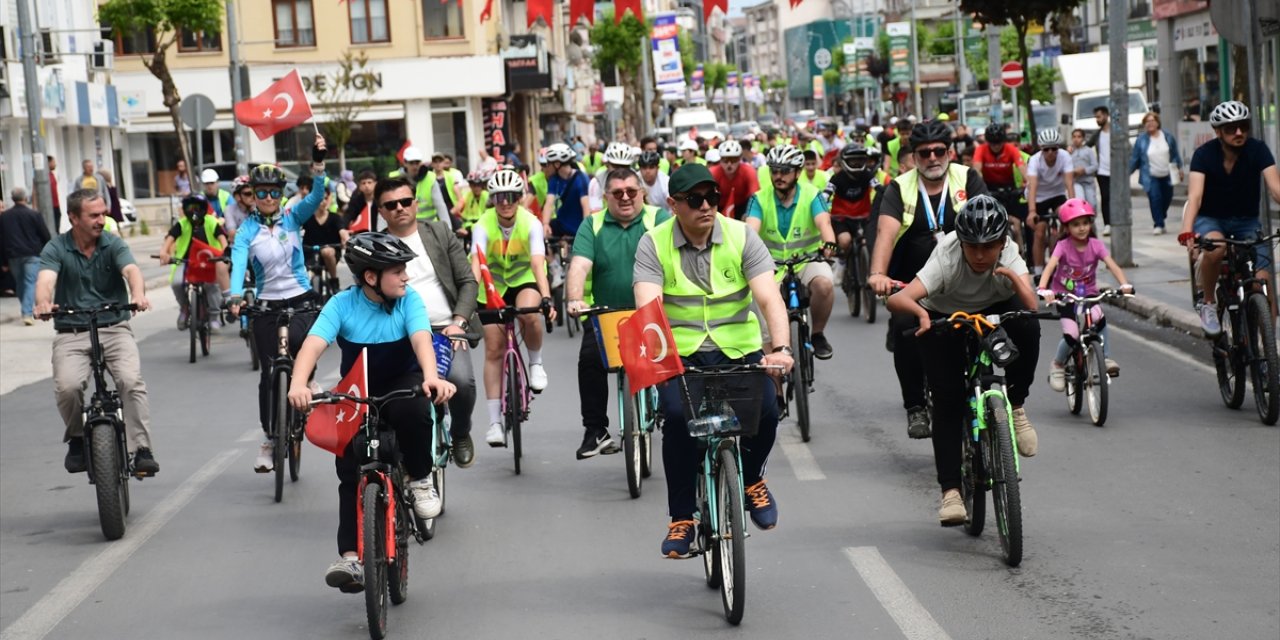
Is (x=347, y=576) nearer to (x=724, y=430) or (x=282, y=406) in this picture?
(x=724, y=430)

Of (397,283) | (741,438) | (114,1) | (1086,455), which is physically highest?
(114,1)

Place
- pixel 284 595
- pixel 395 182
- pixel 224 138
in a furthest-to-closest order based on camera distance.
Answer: pixel 224 138 < pixel 395 182 < pixel 284 595

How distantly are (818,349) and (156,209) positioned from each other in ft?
144

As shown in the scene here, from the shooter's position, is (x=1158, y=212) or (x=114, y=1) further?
(x=114, y=1)

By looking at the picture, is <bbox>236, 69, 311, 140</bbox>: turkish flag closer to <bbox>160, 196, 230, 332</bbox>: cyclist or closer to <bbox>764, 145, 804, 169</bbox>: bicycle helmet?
<bbox>160, 196, 230, 332</bbox>: cyclist

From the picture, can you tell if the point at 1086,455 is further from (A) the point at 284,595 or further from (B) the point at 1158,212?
(B) the point at 1158,212

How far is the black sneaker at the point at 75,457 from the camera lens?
31.9 ft

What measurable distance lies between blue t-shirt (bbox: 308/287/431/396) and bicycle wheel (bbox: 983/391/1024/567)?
8.09 feet

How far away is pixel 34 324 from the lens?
A: 77.3 feet

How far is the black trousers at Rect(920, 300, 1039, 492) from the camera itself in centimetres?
827

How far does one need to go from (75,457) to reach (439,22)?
167ft

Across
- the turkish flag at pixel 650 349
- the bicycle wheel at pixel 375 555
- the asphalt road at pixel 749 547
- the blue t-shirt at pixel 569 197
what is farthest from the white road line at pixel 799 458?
the blue t-shirt at pixel 569 197

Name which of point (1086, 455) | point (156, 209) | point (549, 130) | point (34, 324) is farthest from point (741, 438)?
point (549, 130)

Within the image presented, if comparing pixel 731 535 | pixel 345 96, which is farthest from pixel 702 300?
pixel 345 96
